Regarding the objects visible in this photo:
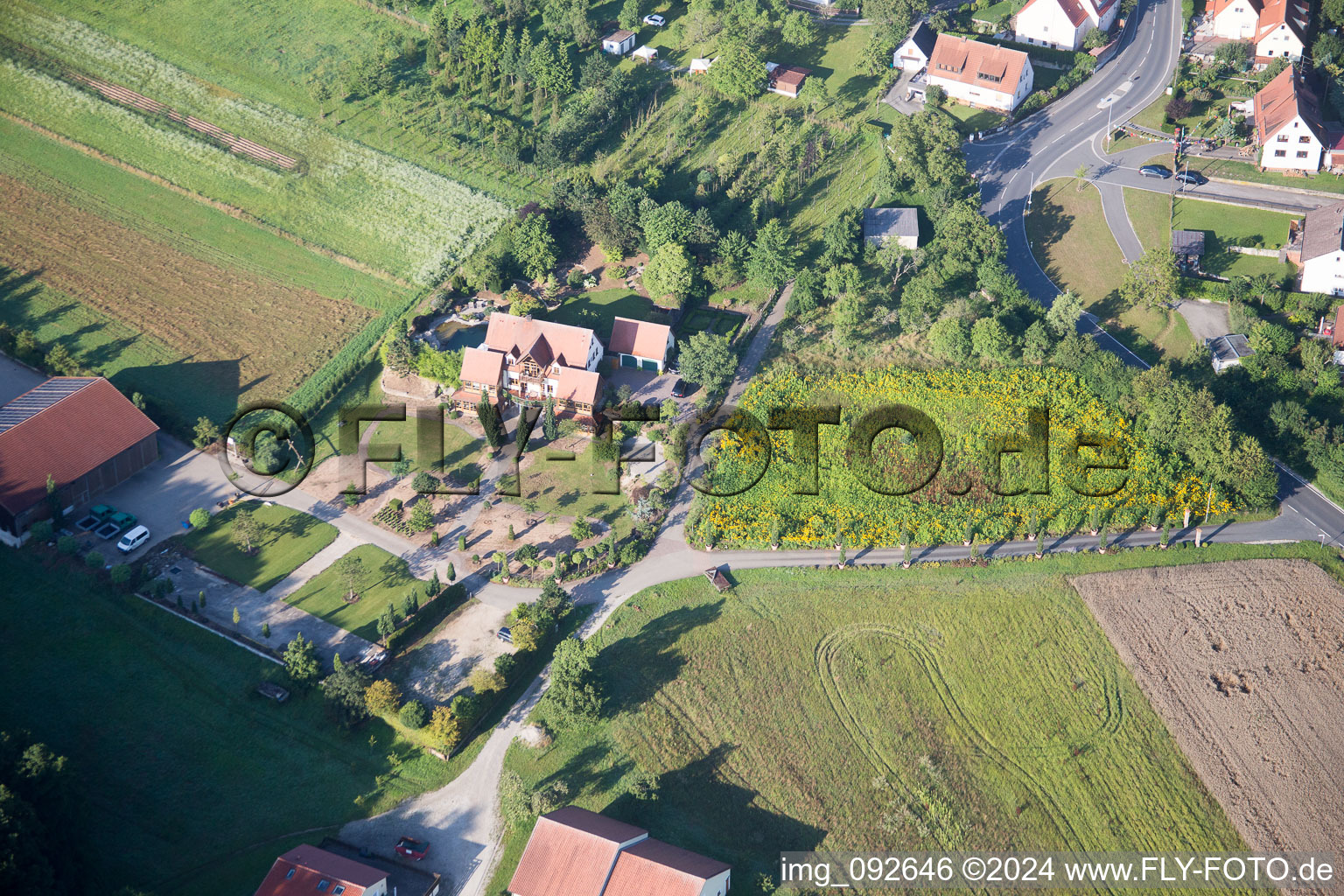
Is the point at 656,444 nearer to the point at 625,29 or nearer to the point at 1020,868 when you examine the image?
the point at 1020,868

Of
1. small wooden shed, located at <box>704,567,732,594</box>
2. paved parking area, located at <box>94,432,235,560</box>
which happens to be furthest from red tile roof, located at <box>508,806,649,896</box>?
paved parking area, located at <box>94,432,235,560</box>

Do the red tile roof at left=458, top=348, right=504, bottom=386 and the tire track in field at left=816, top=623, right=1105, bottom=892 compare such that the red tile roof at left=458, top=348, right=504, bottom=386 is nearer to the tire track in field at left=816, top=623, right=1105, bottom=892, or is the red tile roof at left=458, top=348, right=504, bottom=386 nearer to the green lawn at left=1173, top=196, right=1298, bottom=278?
the tire track in field at left=816, top=623, right=1105, bottom=892

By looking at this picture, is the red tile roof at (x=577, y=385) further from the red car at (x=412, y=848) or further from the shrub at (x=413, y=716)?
the red car at (x=412, y=848)

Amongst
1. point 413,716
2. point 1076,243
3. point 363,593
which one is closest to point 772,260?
point 1076,243

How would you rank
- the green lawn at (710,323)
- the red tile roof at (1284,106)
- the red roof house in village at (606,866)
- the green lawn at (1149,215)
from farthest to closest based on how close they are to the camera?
the red tile roof at (1284,106), the green lawn at (1149,215), the green lawn at (710,323), the red roof house in village at (606,866)

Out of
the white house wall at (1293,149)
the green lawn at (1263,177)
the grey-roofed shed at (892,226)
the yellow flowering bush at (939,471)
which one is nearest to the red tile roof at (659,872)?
the yellow flowering bush at (939,471)

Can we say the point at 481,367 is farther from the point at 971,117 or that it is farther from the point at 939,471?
the point at 971,117
